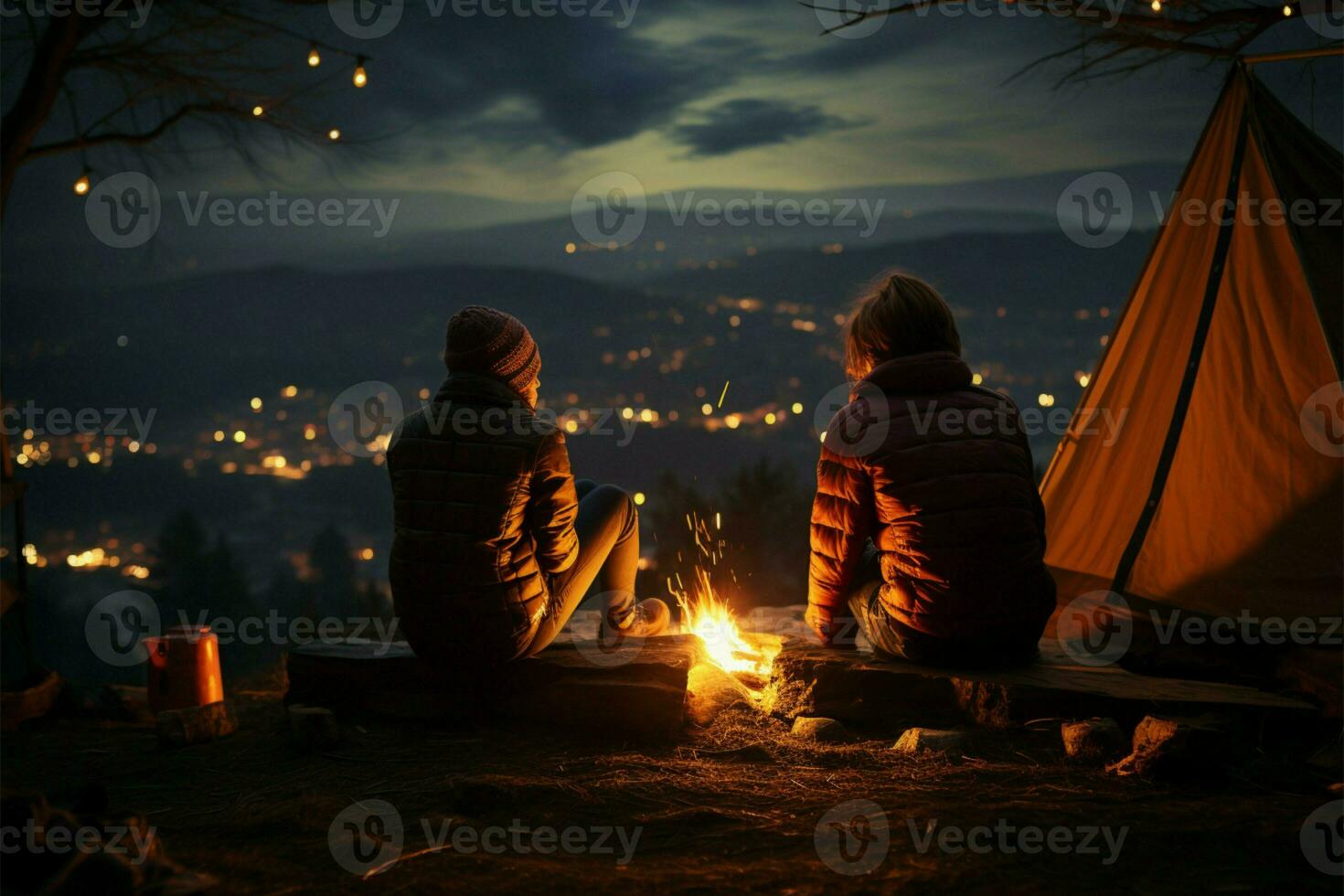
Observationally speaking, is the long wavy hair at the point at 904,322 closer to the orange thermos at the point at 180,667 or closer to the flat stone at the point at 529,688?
the flat stone at the point at 529,688

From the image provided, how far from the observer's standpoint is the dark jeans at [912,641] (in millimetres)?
3277

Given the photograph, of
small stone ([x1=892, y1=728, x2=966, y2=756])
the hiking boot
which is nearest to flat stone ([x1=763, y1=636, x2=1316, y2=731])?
small stone ([x1=892, y1=728, x2=966, y2=756])

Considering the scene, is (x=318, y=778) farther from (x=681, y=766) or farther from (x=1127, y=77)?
(x=1127, y=77)

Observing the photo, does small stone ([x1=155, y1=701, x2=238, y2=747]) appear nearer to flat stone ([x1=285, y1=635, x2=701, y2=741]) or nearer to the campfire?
flat stone ([x1=285, y1=635, x2=701, y2=741])

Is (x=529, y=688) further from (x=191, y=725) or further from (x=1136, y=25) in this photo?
(x=1136, y=25)

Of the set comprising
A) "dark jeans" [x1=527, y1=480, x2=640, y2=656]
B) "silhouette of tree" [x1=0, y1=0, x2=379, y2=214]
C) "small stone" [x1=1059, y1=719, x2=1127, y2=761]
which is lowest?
"small stone" [x1=1059, y1=719, x2=1127, y2=761]

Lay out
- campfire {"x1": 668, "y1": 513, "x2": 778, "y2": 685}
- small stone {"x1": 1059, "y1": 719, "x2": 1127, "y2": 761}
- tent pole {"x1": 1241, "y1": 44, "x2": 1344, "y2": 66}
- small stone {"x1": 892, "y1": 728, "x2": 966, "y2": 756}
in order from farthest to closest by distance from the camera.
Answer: campfire {"x1": 668, "y1": 513, "x2": 778, "y2": 685}
tent pole {"x1": 1241, "y1": 44, "x2": 1344, "y2": 66}
small stone {"x1": 892, "y1": 728, "x2": 966, "y2": 756}
small stone {"x1": 1059, "y1": 719, "x2": 1127, "y2": 761}

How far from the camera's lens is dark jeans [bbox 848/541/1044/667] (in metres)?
3.28

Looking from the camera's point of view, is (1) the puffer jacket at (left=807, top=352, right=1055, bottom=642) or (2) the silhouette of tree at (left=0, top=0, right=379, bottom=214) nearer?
(1) the puffer jacket at (left=807, top=352, right=1055, bottom=642)

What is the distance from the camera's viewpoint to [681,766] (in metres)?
3.15

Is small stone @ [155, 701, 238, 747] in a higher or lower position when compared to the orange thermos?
lower

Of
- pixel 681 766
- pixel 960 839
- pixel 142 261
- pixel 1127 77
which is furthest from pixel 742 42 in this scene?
pixel 960 839

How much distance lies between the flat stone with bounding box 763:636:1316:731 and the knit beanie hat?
185 cm

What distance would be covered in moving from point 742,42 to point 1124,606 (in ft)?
17.9
